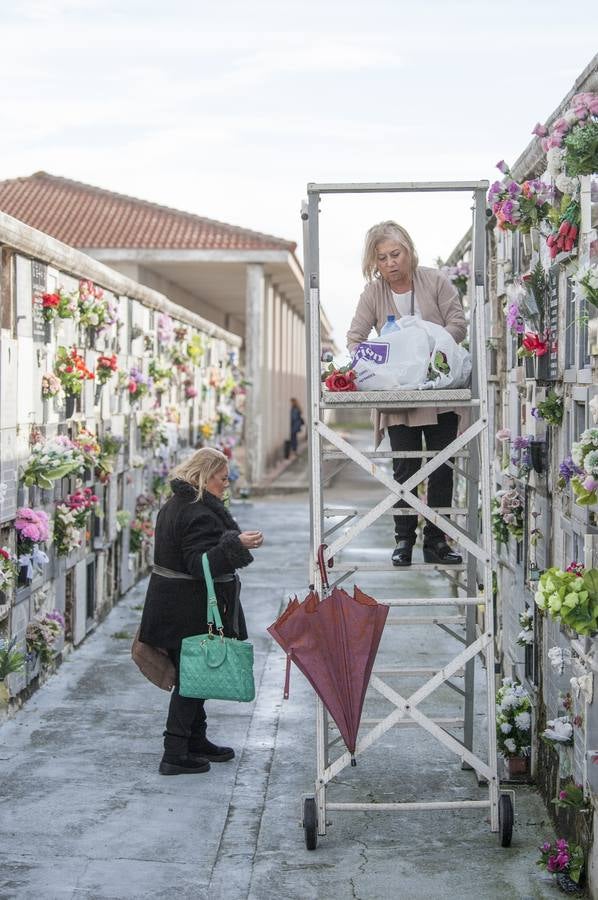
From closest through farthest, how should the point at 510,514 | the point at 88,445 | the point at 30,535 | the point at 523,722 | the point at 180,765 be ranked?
the point at 523,722, the point at 180,765, the point at 510,514, the point at 30,535, the point at 88,445

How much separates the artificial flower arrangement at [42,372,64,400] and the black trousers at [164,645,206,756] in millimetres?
2303

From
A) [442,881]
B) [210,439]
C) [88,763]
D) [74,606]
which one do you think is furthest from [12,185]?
[442,881]

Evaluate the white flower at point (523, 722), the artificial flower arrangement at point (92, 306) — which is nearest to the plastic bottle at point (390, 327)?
the white flower at point (523, 722)

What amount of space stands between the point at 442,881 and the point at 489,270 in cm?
477

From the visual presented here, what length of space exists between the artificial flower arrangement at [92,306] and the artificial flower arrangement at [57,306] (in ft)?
2.26

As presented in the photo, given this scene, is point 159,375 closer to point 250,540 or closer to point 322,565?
point 250,540

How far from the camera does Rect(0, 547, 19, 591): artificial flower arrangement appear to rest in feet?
21.3

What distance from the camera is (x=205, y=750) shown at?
663 centimetres

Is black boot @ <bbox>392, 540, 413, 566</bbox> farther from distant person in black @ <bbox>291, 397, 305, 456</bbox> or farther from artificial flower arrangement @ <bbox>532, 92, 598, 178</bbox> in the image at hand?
distant person in black @ <bbox>291, 397, 305, 456</bbox>

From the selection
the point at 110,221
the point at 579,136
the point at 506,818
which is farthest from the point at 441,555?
the point at 110,221

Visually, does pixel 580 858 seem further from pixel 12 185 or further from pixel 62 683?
pixel 12 185

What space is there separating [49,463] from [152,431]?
4.90 meters

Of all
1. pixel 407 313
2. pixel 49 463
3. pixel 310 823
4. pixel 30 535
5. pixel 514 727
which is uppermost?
pixel 407 313

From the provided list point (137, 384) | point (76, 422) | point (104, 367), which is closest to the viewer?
point (76, 422)
